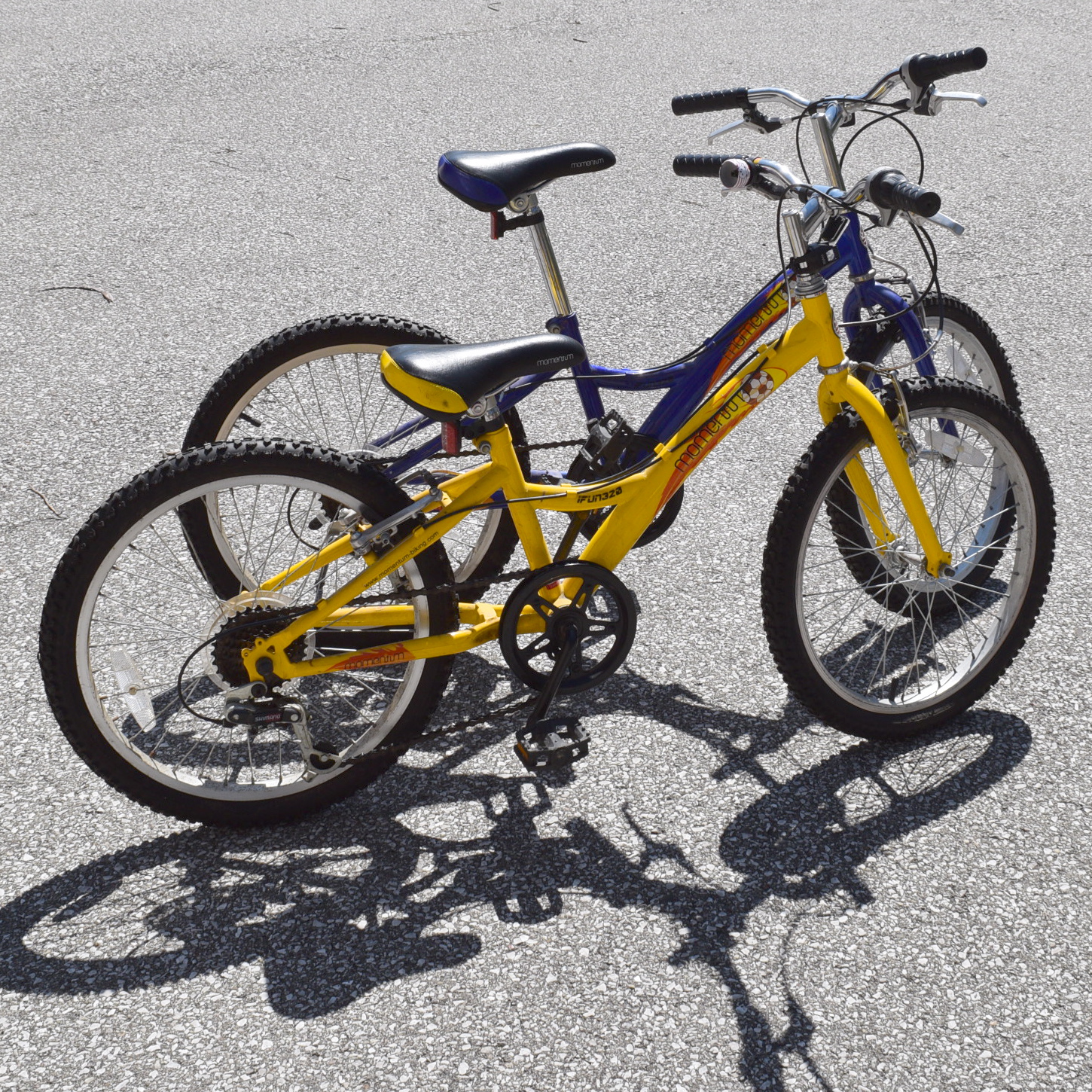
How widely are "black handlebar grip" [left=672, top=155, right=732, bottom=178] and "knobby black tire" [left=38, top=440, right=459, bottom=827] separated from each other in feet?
3.56

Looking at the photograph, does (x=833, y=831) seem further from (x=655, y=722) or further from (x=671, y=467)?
(x=671, y=467)

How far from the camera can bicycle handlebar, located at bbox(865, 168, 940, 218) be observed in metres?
2.45

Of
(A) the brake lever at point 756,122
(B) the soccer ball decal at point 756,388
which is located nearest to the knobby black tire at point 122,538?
(B) the soccer ball decal at point 756,388

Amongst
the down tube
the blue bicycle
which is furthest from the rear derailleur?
the down tube

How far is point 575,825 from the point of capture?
297cm

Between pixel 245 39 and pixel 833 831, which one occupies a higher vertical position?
pixel 245 39

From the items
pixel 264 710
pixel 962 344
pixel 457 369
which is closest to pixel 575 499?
pixel 457 369

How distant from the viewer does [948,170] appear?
22.4 ft

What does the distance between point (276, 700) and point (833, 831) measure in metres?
1.36

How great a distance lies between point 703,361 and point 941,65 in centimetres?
91

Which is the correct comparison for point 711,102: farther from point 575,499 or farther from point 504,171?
point 575,499

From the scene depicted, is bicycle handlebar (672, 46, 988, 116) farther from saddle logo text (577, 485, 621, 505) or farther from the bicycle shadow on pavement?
the bicycle shadow on pavement

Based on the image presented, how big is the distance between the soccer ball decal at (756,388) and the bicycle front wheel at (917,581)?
18 cm

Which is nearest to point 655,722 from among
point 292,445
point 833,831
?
point 833,831
